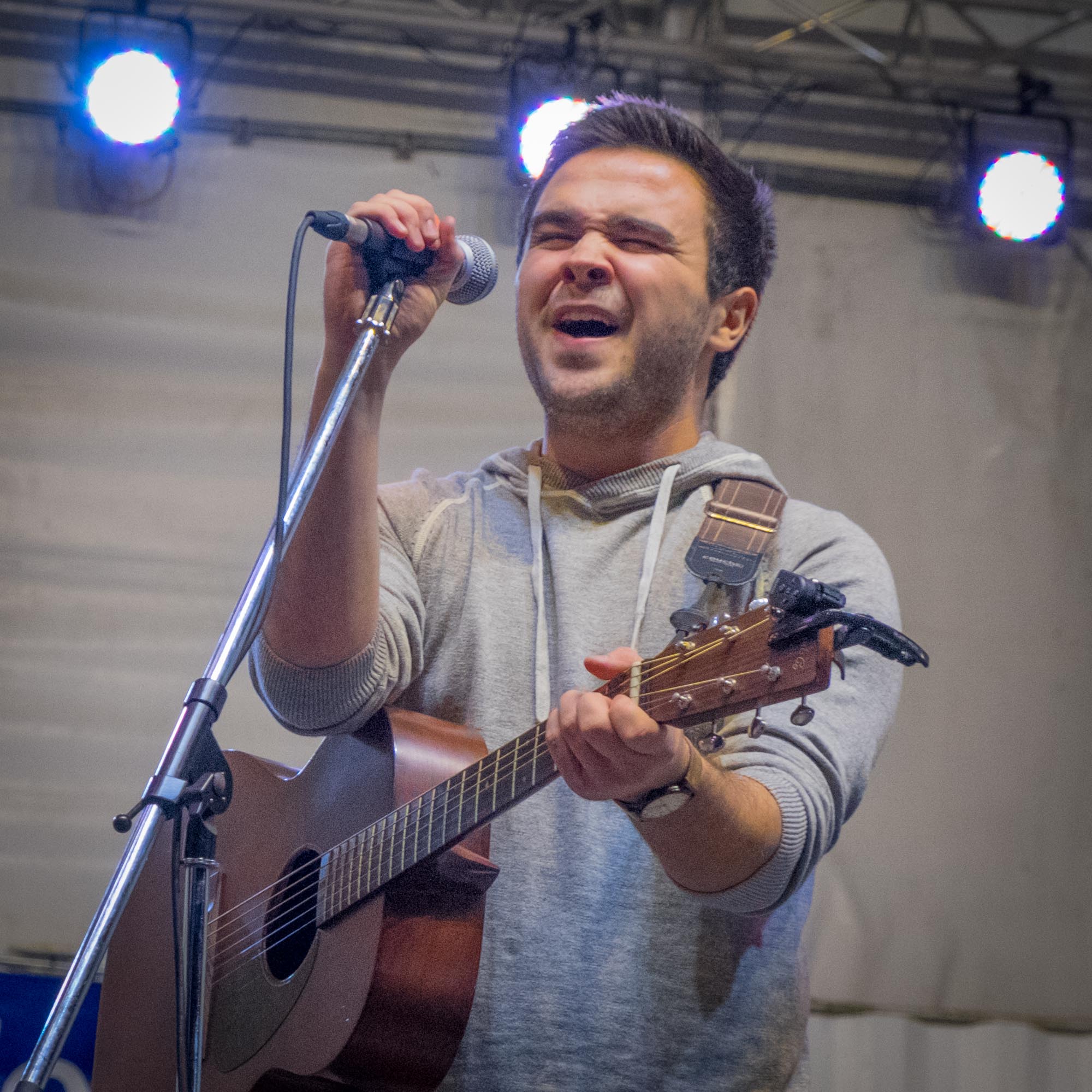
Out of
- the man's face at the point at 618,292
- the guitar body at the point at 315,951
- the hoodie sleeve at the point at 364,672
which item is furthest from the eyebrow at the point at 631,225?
the guitar body at the point at 315,951

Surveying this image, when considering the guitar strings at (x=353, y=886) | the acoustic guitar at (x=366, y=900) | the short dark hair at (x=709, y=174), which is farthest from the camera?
the short dark hair at (x=709, y=174)

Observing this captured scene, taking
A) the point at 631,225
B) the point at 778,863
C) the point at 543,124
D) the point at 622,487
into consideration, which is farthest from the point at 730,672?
the point at 543,124

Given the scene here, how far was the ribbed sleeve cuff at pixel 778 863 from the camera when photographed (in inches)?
62.9

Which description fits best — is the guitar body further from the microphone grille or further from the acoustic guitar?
the microphone grille

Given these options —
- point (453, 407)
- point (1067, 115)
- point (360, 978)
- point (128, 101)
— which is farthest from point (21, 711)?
point (1067, 115)

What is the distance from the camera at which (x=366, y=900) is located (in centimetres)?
175

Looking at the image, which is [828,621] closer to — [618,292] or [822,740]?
[822,740]

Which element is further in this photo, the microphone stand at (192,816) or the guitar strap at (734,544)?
the guitar strap at (734,544)

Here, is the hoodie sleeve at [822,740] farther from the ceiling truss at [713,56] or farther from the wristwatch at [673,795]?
the ceiling truss at [713,56]

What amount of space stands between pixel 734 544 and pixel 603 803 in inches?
17.3

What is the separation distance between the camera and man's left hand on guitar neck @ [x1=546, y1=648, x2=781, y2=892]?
53.8 inches

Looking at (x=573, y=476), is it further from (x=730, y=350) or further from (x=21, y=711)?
(x=21, y=711)

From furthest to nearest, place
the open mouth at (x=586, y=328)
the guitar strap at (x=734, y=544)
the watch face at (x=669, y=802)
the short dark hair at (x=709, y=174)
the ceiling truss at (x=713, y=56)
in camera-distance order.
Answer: the ceiling truss at (x=713, y=56)
the short dark hair at (x=709, y=174)
the open mouth at (x=586, y=328)
the guitar strap at (x=734, y=544)
the watch face at (x=669, y=802)

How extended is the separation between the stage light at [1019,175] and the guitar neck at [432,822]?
11.1ft
